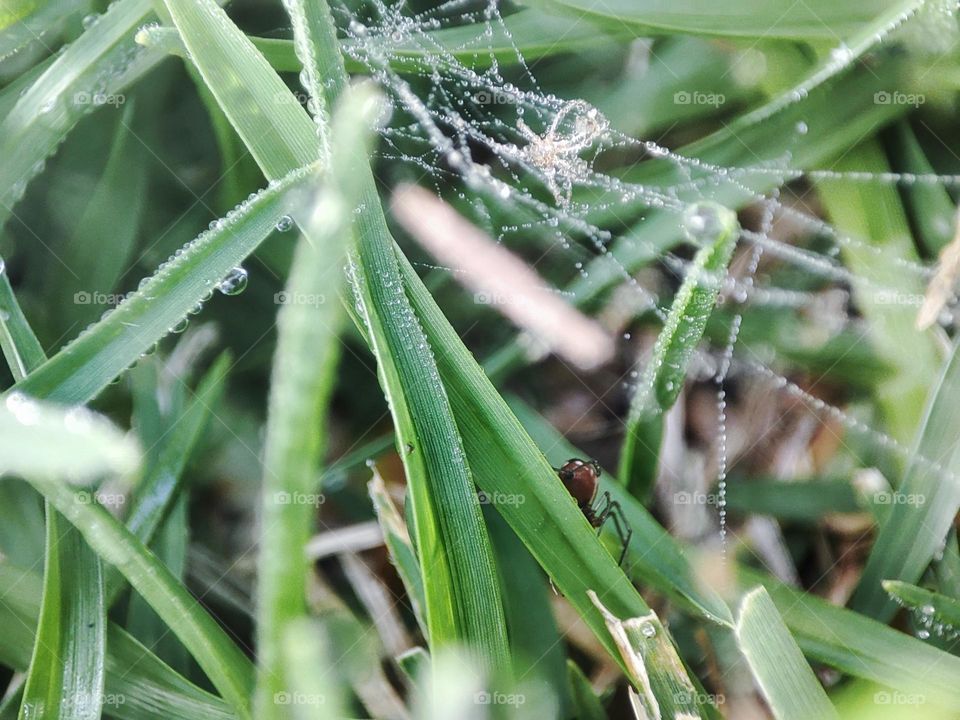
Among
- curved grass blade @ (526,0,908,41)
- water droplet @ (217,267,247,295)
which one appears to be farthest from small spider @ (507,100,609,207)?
water droplet @ (217,267,247,295)

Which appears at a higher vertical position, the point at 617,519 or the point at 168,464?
the point at 168,464

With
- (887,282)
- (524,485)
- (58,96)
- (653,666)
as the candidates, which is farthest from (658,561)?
(58,96)

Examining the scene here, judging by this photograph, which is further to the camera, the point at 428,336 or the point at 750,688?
the point at 750,688

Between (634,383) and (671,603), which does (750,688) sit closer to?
(671,603)

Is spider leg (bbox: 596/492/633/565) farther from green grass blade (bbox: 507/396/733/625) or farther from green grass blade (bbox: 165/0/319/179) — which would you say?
green grass blade (bbox: 165/0/319/179)

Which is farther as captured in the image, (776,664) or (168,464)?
(168,464)

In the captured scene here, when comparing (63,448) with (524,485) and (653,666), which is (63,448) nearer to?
(524,485)

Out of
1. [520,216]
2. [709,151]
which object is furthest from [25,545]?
[709,151]

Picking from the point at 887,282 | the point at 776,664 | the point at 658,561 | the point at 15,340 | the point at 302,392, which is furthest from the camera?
the point at 887,282
